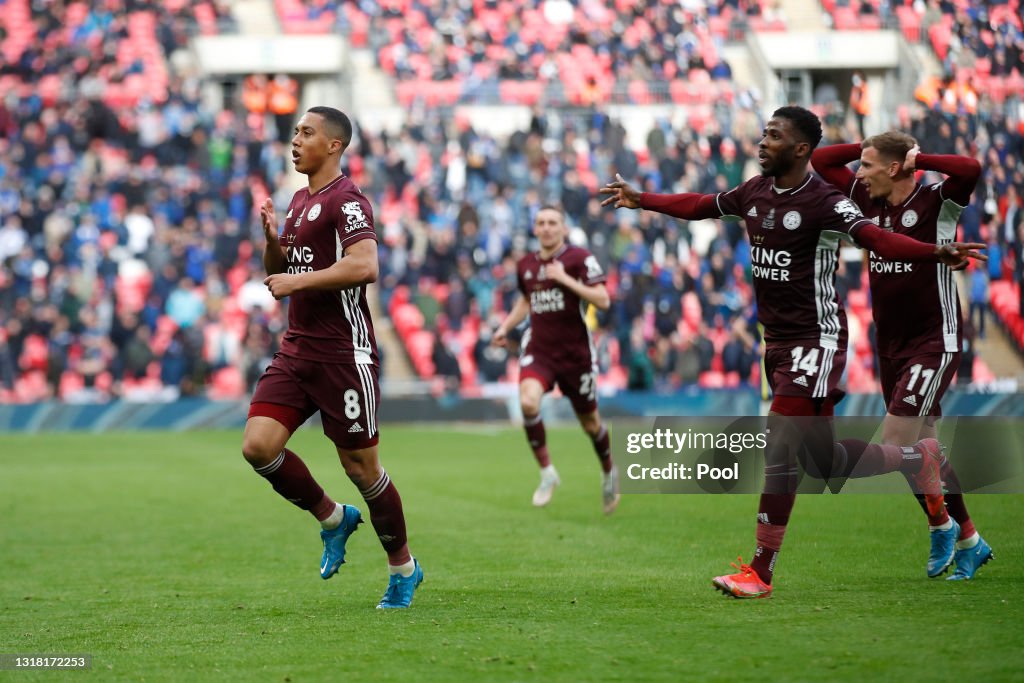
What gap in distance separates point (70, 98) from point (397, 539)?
2632 centimetres

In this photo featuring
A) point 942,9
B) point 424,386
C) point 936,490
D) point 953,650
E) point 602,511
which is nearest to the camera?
point 953,650

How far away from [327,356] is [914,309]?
3.41 m

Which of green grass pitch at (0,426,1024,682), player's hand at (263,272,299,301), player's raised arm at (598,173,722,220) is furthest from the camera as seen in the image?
player's raised arm at (598,173,722,220)

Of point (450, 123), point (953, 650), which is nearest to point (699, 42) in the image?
point (450, 123)

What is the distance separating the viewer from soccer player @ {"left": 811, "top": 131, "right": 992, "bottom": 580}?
8133 mm

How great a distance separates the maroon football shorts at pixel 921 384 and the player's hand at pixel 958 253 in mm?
1467

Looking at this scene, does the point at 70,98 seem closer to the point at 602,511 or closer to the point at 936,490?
the point at 602,511

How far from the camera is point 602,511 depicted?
12.4 m

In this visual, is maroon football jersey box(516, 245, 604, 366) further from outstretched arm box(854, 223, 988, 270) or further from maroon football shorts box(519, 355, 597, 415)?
outstretched arm box(854, 223, 988, 270)

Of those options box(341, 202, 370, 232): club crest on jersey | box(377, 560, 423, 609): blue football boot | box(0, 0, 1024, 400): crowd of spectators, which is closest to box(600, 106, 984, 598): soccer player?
box(341, 202, 370, 232): club crest on jersey

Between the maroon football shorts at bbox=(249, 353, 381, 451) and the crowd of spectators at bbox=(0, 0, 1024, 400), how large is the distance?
15742mm

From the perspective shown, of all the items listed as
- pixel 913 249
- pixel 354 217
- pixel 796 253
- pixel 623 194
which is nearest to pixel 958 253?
pixel 913 249

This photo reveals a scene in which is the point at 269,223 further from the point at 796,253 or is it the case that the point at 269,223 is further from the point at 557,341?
the point at 557,341

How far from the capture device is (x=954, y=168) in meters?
7.72
